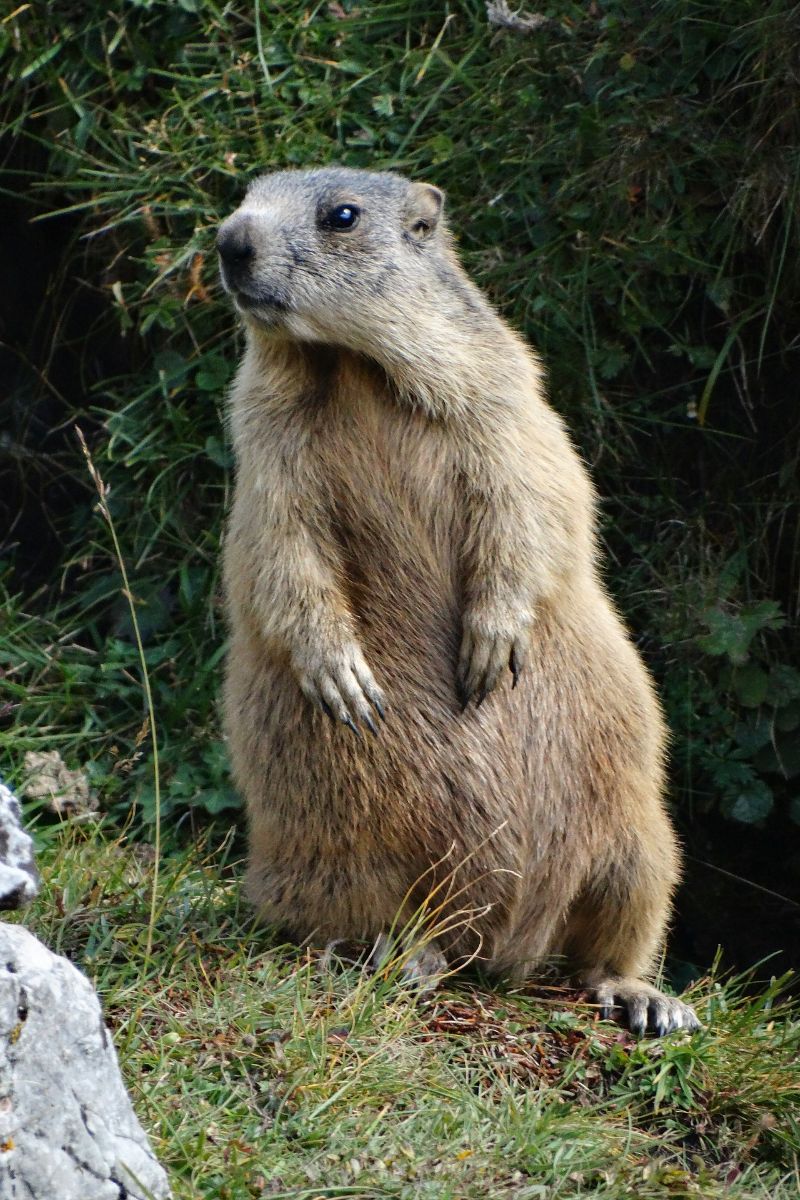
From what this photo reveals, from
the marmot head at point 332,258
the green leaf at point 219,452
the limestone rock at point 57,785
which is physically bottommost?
the limestone rock at point 57,785

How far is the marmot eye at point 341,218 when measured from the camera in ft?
14.8

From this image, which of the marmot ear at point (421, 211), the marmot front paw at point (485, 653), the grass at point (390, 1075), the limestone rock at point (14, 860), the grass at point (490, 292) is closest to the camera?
the limestone rock at point (14, 860)

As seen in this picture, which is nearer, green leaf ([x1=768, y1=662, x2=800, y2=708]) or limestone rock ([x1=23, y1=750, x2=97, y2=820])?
limestone rock ([x1=23, y1=750, x2=97, y2=820])

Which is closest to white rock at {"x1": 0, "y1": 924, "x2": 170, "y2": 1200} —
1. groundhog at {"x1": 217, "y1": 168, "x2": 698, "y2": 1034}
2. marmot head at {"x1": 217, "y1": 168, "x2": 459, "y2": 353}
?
groundhog at {"x1": 217, "y1": 168, "x2": 698, "y2": 1034}

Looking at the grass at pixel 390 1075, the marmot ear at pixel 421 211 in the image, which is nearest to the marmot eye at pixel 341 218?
the marmot ear at pixel 421 211

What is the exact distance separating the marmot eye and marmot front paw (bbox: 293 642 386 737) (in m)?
1.23

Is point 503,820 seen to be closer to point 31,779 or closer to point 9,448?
point 31,779

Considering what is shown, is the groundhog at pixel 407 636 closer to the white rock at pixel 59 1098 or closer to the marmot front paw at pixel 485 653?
the marmot front paw at pixel 485 653

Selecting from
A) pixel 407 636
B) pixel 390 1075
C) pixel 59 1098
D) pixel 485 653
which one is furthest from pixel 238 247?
pixel 59 1098

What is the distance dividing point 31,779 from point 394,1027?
7.52ft

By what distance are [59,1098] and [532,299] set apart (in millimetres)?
4069

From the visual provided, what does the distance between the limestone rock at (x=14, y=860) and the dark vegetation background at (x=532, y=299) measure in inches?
89.3

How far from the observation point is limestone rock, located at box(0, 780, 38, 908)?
3.30m

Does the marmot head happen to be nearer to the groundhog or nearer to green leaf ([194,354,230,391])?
the groundhog
